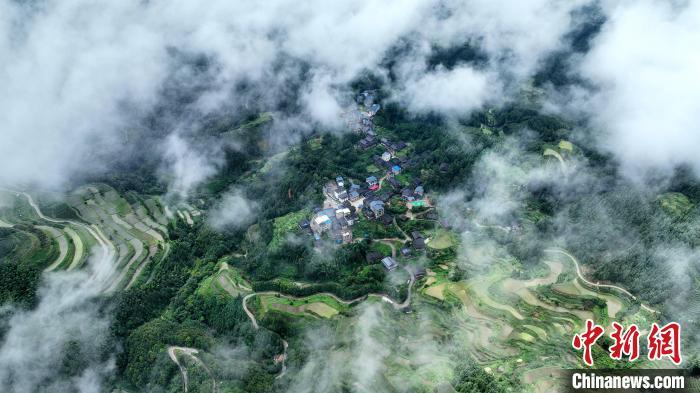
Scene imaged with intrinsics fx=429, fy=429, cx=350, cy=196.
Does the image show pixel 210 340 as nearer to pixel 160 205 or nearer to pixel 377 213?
pixel 377 213

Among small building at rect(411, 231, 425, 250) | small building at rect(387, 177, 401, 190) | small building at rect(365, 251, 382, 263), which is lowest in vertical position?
small building at rect(365, 251, 382, 263)

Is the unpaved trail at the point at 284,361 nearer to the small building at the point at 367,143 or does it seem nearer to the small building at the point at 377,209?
the small building at the point at 377,209

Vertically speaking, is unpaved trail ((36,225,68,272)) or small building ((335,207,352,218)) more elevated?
small building ((335,207,352,218))

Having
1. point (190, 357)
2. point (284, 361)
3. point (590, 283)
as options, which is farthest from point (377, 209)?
point (190, 357)

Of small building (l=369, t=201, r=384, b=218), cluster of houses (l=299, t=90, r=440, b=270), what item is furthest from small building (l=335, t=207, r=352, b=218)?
small building (l=369, t=201, r=384, b=218)

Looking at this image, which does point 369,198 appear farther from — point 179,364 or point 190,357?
point 179,364

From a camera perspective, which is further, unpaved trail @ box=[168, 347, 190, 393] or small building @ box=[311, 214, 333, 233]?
small building @ box=[311, 214, 333, 233]

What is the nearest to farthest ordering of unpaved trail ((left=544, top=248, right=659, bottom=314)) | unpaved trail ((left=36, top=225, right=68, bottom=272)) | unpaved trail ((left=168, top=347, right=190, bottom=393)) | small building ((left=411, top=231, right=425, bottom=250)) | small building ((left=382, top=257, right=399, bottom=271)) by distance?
Result: unpaved trail ((left=168, top=347, right=190, bottom=393)) < unpaved trail ((left=544, top=248, right=659, bottom=314)) < small building ((left=382, top=257, right=399, bottom=271)) < small building ((left=411, top=231, right=425, bottom=250)) < unpaved trail ((left=36, top=225, right=68, bottom=272))

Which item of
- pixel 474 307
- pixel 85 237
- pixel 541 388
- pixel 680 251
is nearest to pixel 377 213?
pixel 474 307

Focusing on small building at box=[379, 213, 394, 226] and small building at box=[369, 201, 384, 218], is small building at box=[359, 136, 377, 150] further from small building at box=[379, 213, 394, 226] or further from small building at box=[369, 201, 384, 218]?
small building at box=[379, 213, 394, 226]

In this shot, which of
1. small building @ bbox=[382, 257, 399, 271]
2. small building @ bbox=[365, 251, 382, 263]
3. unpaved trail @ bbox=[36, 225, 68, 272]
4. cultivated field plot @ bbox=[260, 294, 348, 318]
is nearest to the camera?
cultivated field plot @ bbox=[260, 294, 348, 318]
